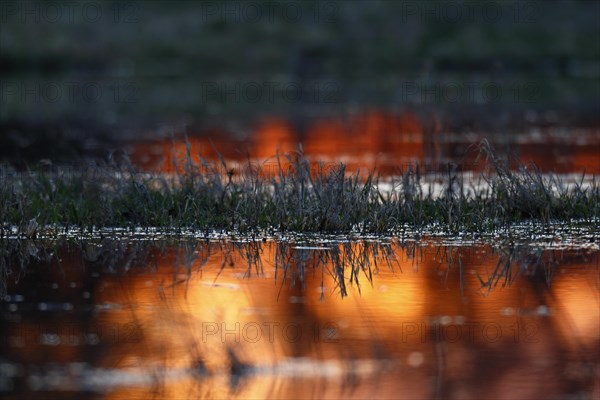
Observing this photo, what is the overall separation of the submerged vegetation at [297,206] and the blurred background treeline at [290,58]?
19283mm

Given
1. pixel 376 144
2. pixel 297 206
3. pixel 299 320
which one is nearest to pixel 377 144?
pixel 376 144

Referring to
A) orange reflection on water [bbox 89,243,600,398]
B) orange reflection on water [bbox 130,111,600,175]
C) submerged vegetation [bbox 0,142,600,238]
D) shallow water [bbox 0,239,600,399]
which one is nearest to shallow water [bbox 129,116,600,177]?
orange reflection on water [bbox 130,111,600,175]

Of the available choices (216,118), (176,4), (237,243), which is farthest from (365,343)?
(176,4)

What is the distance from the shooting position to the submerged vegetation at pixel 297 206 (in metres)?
11.8

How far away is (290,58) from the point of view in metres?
47.3

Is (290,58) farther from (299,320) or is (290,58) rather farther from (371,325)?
(371,325)

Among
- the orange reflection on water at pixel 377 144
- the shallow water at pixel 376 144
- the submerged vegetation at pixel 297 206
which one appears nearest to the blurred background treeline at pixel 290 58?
the shallow water at pixel 376 144

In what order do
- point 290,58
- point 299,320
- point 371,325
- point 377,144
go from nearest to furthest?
point 371,325 < point 299,320 < point 377,144 < point 290,58

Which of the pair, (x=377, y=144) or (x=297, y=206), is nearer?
(x=297, y=206)

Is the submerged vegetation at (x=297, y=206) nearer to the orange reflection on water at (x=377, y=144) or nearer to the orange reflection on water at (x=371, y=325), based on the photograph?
the orange reflection on water at (x=371, y=325)

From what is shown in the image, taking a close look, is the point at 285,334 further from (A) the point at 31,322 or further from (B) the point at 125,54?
(B) the point at 125,54

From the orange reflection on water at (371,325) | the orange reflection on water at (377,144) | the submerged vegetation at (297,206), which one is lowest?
the orange reflection on water at (371,325)

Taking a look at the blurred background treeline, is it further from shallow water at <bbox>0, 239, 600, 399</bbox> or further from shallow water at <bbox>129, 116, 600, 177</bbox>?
shallow water at <bbox>0, 239, 600, 399</bbox>

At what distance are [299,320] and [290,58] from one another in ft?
130
